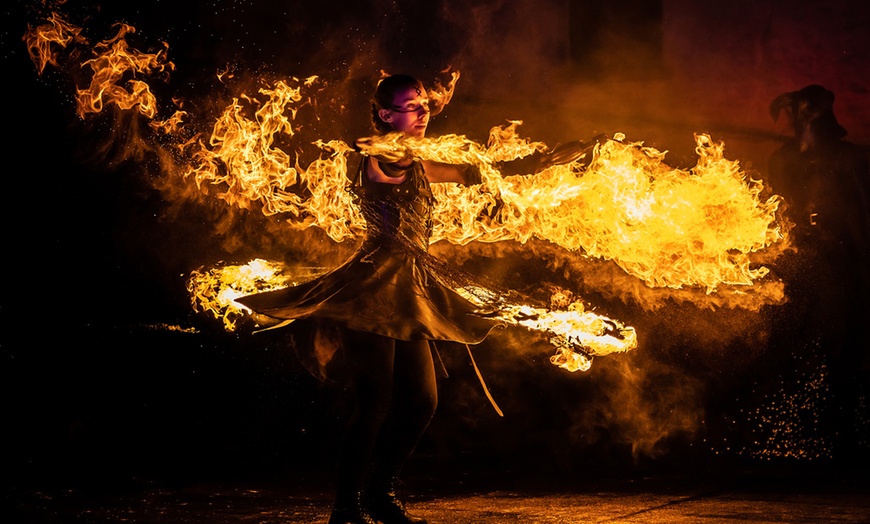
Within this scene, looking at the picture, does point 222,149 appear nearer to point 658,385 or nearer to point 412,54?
point 412,54

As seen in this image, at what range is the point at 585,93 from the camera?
308 inches

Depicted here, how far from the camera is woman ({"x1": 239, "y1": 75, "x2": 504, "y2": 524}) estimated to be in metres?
4.29

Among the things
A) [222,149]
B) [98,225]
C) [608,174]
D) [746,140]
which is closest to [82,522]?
[222,149]

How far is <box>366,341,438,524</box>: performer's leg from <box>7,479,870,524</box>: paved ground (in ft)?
1.15

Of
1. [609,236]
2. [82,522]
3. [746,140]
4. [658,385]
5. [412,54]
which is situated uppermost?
[412,54]

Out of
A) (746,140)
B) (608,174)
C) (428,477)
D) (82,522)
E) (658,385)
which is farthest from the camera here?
(746,140)

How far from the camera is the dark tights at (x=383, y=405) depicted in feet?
14.1

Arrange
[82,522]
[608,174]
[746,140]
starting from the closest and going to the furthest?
1. [82,522]
2. [608,174]
3. [746,140]

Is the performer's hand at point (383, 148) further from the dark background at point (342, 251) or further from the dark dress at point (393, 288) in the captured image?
the dark background at point (342, 251)

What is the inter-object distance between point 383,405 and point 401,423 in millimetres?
147

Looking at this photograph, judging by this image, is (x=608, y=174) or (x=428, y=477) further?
(x=428, y=477)

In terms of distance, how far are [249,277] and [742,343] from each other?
3.44 meters

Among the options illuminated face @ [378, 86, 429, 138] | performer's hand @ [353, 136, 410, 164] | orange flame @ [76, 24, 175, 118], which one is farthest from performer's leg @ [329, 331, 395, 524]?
orange flame @ [76, 24, 175, 118]

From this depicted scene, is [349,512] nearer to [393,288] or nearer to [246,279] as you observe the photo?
[393,288]
